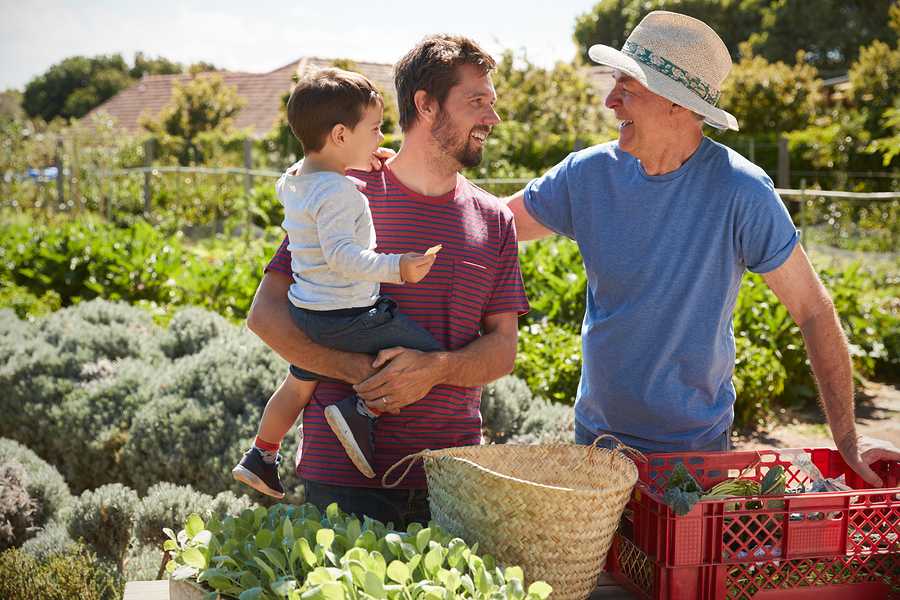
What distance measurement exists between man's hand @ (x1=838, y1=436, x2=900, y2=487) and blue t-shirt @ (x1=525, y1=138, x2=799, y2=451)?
0.35 meters

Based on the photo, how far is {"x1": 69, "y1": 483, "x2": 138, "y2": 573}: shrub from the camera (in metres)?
3.97

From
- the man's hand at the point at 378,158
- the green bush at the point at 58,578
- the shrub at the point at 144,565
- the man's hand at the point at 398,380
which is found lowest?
the green bush at the point at 58,578

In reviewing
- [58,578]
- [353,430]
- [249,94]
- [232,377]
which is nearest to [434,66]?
[353,430]

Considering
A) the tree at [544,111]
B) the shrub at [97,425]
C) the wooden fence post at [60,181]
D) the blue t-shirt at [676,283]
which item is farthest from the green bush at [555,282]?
the wooden fence post at [60,181]

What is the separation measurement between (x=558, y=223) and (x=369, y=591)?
1497 millimetres

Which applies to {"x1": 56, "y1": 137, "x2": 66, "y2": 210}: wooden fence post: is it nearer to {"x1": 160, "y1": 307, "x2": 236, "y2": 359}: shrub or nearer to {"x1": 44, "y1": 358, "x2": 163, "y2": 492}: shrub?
{"x1": 160, "y1": 307, "x2": 236, "y2": 359}: shrub

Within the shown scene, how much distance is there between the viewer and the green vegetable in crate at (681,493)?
174 centimetres

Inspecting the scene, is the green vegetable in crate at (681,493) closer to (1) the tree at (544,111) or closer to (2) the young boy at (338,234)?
(2) the young boy at (338,234)

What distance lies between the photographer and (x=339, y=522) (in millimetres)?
1700

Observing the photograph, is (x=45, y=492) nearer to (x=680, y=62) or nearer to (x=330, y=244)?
(x=330, y=244)

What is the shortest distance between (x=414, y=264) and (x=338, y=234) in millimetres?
211

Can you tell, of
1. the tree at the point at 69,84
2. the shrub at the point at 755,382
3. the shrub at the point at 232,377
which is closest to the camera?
the shrub at the point at 232,377

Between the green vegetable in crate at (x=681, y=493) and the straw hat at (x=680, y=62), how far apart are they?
0.94 meters

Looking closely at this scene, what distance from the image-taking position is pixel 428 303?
92.9 inches
